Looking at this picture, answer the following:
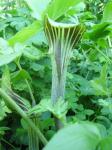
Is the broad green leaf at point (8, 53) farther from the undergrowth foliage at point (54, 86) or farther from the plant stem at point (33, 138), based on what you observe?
the plant stem at point (33, 138)

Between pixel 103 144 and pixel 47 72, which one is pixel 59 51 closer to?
pixel 103 144

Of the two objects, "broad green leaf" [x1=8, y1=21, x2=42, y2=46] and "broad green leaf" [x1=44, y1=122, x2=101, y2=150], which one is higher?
"broad green leaf" [x1=8, y1=21, x2=42, y2=46]

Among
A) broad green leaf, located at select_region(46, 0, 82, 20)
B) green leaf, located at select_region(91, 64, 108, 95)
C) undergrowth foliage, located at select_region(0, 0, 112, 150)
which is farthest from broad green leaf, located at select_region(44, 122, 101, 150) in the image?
broad green leaf, located at select_region(46, 0, 82, 20)

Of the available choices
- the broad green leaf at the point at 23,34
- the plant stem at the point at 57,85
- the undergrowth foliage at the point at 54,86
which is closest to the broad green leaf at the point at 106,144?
the undergrowth foliage at the point at 54,86

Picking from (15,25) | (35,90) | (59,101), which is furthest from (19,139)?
(15,25)

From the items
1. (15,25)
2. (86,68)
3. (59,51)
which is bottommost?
(86,68)

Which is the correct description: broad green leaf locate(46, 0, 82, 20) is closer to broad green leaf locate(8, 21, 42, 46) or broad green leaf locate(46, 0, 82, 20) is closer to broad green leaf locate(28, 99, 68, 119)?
broad green leaf locate(8, 21, 42, 46)

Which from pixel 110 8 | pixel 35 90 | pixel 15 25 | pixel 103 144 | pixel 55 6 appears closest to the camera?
pixel 103 144

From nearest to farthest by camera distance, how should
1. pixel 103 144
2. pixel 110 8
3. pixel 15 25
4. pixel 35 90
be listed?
pixel 103 144
pixel 110 8
pixel 35 90
pixel 15 25
